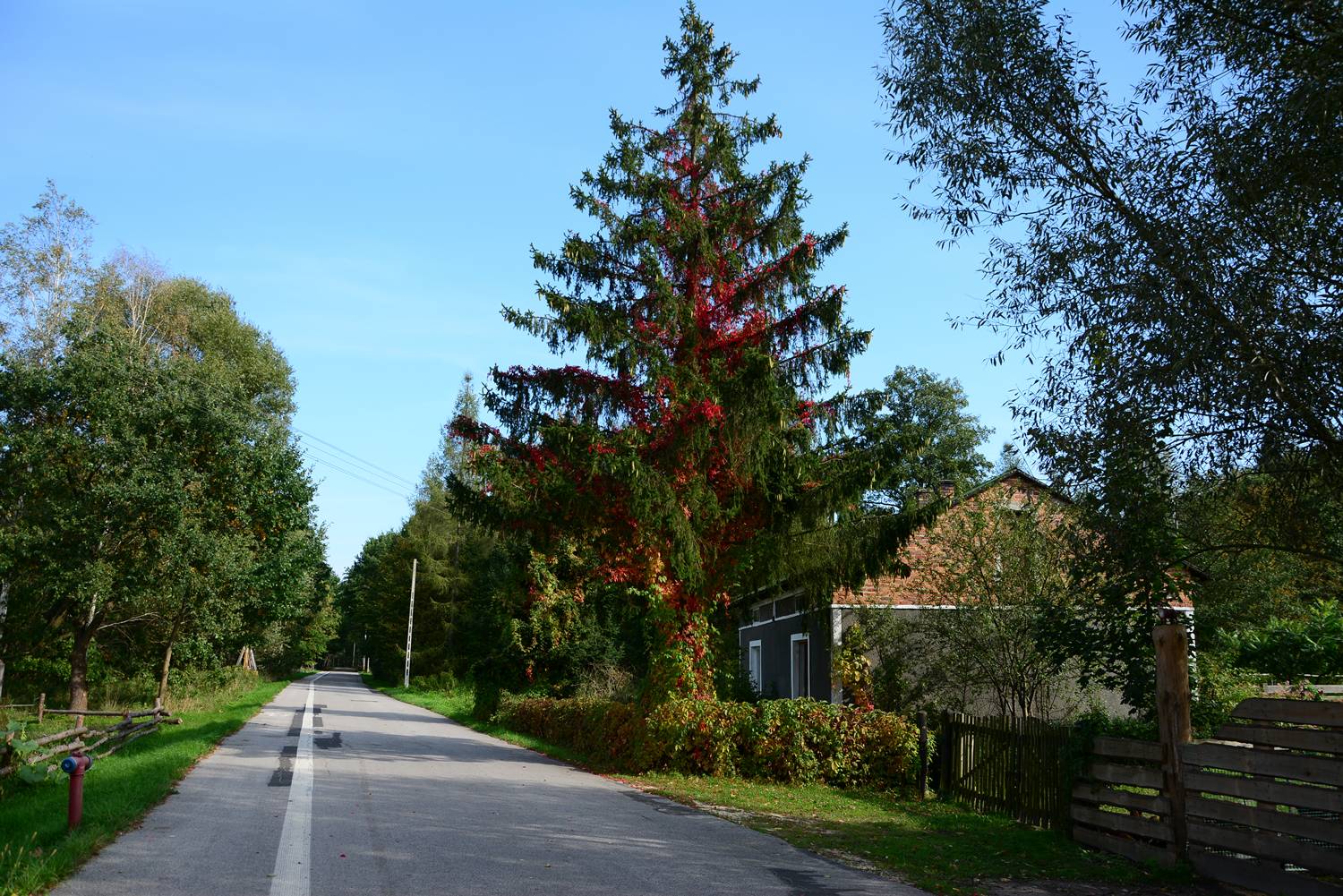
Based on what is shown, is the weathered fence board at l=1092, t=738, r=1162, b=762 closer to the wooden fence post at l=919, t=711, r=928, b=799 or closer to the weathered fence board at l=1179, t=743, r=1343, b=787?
the weathered fence board at l=1179, t=743, r=1343, b=787

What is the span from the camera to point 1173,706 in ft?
29.2

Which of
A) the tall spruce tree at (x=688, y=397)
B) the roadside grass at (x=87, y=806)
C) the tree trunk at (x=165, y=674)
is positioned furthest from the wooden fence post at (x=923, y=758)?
the tree trunk at (x=165, y=674)

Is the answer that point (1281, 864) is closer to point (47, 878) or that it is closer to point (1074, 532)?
point (1074, 532)

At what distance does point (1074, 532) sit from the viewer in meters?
10.3

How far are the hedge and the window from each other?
30.2 ft

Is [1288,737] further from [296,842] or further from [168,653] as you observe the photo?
[168,653]

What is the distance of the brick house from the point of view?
19.6m

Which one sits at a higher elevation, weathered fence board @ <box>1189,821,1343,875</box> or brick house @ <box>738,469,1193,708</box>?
brick house @ <box>738,469,1193,708</box>

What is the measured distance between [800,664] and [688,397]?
12.2 meters

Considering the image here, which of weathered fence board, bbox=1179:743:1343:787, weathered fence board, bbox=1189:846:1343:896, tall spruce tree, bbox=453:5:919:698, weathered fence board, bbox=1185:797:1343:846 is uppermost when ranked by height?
tall spruce tree, bbox=453:5:919:698

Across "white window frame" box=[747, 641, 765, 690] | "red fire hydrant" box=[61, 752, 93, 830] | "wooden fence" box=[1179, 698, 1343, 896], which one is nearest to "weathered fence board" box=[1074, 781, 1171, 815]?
"wooden fence" box=[1179, 698, 1343, 896]

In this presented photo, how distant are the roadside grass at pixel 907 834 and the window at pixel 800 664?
972 cm

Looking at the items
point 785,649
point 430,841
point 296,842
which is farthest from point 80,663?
point 430,841

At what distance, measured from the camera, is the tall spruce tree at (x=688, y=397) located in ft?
55.5
